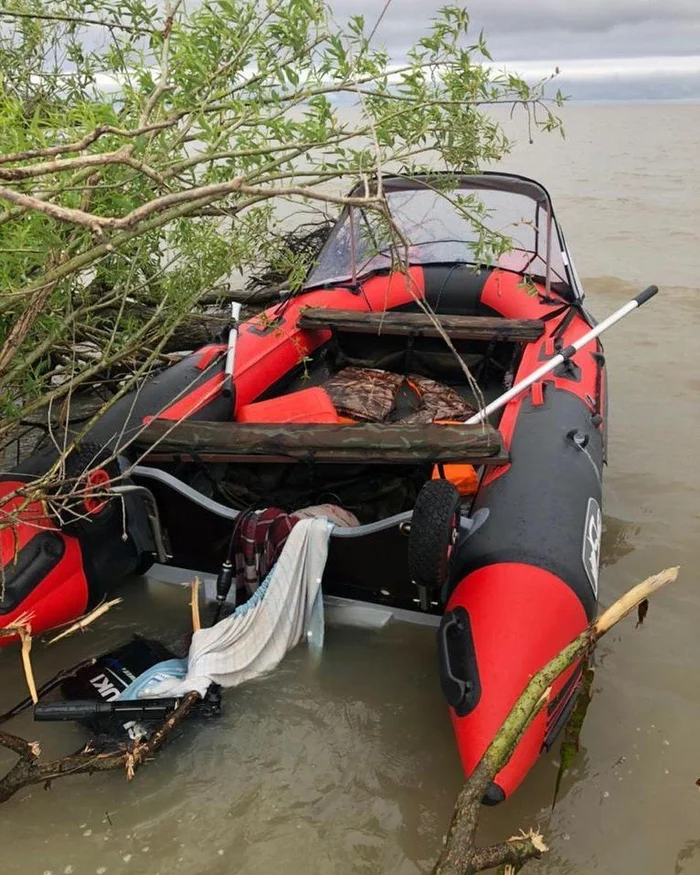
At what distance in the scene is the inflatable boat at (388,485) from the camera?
2.30 m

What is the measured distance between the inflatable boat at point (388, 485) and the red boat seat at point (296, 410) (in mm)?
10

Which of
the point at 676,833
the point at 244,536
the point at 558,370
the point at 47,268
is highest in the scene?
the point at 47,268

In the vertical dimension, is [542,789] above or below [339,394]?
below

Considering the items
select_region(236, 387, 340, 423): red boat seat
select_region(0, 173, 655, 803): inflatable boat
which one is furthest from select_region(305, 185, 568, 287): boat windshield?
select_region(236, 387, 340, 423): red boat seat

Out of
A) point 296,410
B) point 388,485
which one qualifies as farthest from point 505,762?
point 296,410

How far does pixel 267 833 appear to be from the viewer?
2.25 m

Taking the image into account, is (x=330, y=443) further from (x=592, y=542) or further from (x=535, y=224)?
(x=535, y=224)

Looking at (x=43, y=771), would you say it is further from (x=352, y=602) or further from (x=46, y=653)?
(x=352, y=602)

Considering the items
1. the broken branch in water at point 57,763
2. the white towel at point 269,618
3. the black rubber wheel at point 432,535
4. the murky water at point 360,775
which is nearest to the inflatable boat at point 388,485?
the black rubber wheel at point 432,535

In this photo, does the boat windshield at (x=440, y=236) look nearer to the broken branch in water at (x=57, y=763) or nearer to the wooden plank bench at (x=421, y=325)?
the wooden plank bench at (x=421, y=325)

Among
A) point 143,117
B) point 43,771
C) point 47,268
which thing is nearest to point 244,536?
point 43,771

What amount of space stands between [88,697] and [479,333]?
2.70 m

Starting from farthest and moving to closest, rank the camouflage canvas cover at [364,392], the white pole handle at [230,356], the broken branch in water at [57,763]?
the camouflage canvas cover at [364,392] → the white pole handle at [230,356] → the broken branch in water at [57,763]

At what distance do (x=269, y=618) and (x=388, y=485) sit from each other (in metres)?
0.91
